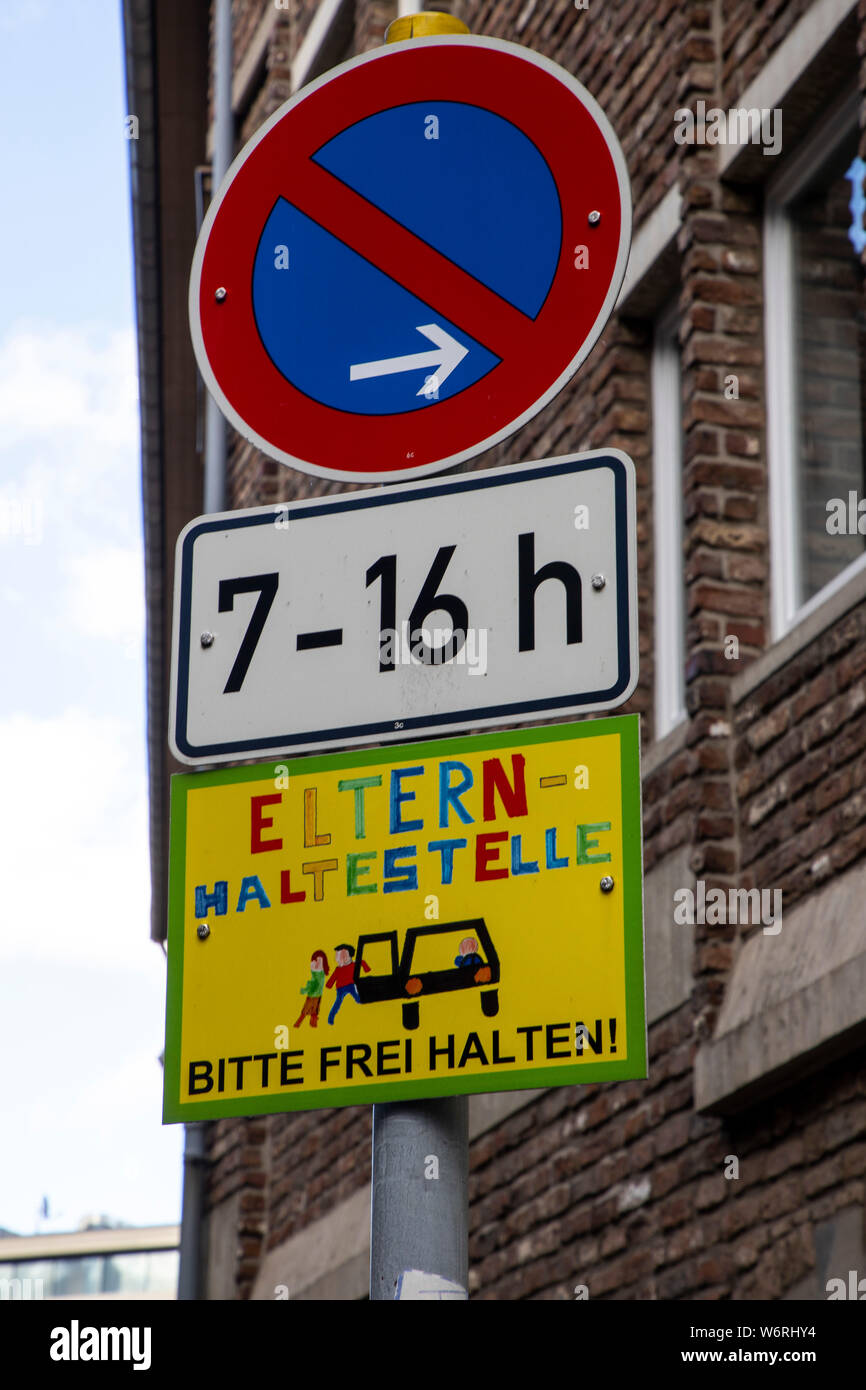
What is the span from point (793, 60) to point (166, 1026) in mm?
4756

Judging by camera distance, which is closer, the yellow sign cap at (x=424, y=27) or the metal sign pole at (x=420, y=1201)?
the metal sign pole at (x=420, y=1201)

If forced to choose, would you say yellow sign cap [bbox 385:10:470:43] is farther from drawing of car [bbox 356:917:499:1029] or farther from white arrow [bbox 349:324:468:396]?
drawing of car [bbox 356:917:499:1029]

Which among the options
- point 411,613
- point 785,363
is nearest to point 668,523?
point 785,363

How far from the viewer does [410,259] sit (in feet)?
9.60

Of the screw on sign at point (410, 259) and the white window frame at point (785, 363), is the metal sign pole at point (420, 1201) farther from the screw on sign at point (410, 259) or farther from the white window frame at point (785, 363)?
the white window frame at point (785, 363)

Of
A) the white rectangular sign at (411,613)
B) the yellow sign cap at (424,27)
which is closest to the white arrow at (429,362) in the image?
the white rectangular sign at (411,613)

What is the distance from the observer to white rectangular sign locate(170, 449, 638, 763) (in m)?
2.59

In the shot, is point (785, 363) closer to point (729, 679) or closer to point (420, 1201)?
point (729, 679)

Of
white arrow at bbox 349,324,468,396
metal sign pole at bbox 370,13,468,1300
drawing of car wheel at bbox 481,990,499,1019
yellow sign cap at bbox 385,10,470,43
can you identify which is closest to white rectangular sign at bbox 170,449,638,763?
white arrow at bbox 349,324,468,396

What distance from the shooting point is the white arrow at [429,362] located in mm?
2838

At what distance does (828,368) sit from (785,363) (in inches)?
7.3

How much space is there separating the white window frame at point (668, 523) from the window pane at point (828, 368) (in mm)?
613
